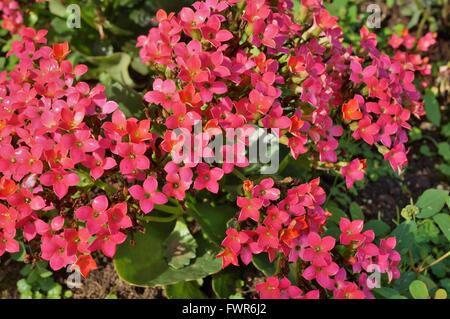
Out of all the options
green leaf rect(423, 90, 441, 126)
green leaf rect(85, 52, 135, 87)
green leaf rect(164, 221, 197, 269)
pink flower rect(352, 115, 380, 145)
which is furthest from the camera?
green leaf rect(423, 90, 441, 126)

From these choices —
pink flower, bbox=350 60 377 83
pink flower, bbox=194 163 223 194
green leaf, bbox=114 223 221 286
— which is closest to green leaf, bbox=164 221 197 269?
green leaf, bbox=114 223 221 286

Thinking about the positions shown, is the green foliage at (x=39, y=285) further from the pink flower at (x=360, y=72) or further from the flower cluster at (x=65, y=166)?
the pink flower at (x=360, y=72)

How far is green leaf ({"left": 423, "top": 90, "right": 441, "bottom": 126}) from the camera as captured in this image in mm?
2883

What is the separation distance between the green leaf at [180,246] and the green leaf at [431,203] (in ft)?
2.99

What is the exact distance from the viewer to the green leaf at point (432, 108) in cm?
288

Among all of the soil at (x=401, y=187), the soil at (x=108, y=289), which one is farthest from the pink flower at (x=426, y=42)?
the soil at (x=108, y=289)

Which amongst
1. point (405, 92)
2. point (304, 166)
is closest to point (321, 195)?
point (304, 166)

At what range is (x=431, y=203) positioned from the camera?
2119 mm

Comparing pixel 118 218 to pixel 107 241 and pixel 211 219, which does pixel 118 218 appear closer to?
pixel 107 241

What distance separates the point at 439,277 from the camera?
7.66 ft

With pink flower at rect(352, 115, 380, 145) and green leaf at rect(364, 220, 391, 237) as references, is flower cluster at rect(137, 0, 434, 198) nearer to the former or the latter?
pink flower at rect(352, 115, 380, 145)

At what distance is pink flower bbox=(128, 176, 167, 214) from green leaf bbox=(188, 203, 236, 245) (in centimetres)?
41

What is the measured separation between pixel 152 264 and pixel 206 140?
0.72m

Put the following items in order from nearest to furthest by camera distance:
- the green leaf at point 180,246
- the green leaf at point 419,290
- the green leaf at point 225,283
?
the green leaf at point 419,290, the green leaf at point 180,246, the green leaf at point 225,283
